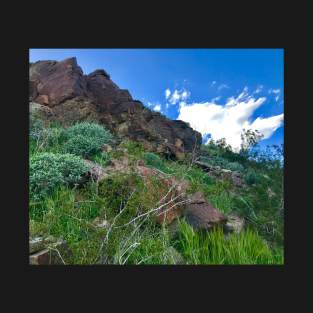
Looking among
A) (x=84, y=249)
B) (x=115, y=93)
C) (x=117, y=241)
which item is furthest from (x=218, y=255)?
(x=115, y=93)

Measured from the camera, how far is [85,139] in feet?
25.0

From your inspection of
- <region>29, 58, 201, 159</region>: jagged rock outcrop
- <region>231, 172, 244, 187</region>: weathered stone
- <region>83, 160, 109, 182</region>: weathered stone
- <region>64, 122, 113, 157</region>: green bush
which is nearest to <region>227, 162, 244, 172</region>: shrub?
<region>231, 172, 244, 187</region>: weathered stone

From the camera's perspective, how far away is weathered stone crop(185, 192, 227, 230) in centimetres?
503

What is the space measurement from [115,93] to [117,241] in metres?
9.11

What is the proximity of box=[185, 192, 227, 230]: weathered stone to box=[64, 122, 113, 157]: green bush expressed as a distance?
275 cm

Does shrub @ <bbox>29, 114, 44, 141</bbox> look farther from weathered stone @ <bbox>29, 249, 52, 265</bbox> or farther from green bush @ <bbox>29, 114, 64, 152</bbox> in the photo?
weathered stone @ <bbox>29, 249, 52, 265</bbox>

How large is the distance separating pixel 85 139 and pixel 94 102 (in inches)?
145

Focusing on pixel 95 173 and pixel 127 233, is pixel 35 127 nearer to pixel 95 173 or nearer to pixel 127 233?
pixel 95 173

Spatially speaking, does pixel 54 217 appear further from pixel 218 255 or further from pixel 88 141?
pixel 88 141

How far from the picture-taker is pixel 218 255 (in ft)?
14.2

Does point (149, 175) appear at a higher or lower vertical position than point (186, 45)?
lower

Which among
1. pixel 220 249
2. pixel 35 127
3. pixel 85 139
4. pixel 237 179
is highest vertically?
pixel 35 127

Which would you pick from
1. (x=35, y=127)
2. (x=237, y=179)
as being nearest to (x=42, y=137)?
(x=35, y=127)

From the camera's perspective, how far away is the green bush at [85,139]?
24.3ft
